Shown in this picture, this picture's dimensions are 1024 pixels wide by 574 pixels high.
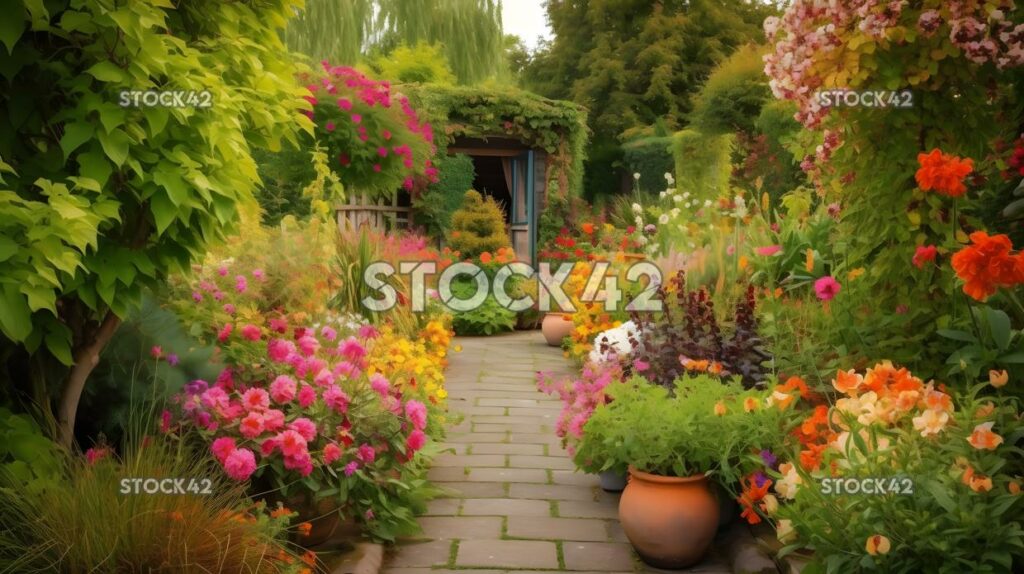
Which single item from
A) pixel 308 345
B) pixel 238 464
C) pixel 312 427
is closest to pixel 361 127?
pixel 308 345

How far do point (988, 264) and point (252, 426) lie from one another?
2.41 metres

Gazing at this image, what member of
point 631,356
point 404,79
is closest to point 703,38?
point 404,79

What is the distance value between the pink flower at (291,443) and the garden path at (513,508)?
641 millimetres

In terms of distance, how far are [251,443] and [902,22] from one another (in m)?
3.02

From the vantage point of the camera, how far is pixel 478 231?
11.3 metres

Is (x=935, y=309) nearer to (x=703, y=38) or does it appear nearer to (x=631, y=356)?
(x=631, y=356)

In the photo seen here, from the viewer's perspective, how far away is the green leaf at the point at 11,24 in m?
2.27

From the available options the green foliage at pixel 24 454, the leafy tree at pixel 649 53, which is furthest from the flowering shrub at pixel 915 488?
the leafy tree at pixel 649 53

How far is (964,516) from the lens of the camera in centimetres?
229

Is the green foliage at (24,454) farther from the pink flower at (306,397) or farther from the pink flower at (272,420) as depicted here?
Result: the pink flower at (306,397)

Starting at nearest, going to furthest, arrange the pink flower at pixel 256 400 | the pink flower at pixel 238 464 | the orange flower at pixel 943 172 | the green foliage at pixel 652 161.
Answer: the orange flower at pixel 943 172
the pink flower at pixel 238 464
the pink flower at pixel 256 400
the green foliage at pixel 652 161

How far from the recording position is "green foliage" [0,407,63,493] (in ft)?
8.61

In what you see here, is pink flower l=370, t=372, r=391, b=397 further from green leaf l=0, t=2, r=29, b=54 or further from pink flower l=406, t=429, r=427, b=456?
green leaf l=0, t=2, r=29, b=54

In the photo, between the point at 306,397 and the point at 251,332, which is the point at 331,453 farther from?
the point at 251,332
